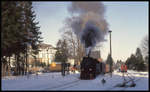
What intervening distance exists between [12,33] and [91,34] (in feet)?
34.1

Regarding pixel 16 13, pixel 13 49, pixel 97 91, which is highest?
pixel 16 13

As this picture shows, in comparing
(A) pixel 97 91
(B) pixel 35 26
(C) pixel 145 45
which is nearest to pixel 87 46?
(A) pixel 97 91

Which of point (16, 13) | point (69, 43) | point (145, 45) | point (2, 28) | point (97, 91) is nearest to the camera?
point (97, 91)

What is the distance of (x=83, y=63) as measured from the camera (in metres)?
33.6

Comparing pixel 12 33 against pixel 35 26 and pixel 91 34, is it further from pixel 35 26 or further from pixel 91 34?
pixel 35 26

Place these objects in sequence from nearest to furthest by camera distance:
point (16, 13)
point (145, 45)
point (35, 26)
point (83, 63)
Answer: point (16, 13), point (83, 63), point (35, 26), point (145, 45)

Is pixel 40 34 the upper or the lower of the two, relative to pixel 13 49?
upper

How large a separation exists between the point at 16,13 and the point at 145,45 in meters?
57.0

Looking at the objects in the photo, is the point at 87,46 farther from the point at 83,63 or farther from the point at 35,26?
the point at 35,26

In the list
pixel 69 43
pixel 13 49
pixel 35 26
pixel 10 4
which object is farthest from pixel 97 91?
pixel 69 43

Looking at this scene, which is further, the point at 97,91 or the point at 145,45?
the point at 145,45

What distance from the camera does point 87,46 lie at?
3469cm

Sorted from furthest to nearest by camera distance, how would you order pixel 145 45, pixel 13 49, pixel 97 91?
pixel 145 45, pixel 13 49, pixel 97 91

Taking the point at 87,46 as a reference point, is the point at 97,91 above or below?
below
